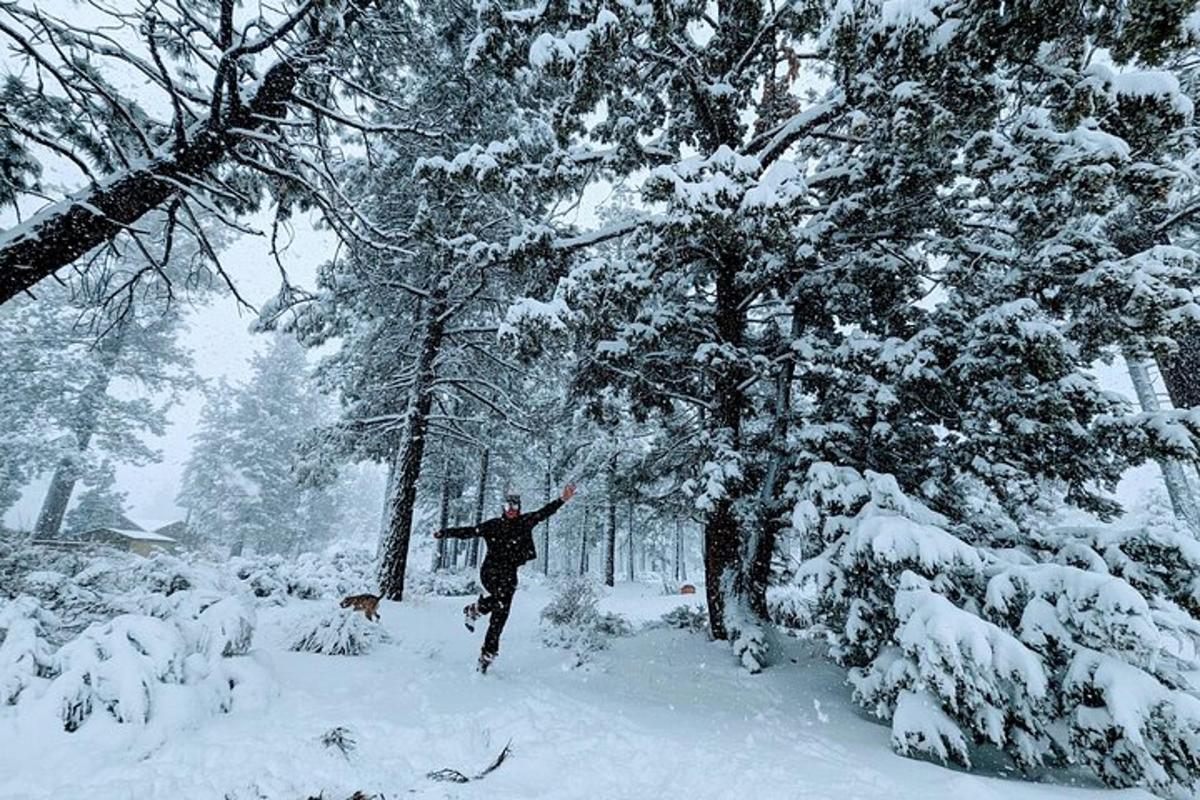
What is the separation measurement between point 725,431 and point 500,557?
10.6ft

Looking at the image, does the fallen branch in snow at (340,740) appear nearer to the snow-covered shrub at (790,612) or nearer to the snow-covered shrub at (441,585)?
the snow-covered shrub at (790,612)

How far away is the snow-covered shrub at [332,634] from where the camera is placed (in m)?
5.53

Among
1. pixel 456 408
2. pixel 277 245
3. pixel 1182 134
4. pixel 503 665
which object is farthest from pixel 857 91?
pixel 456 408

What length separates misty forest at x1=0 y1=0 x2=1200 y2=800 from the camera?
11.3 ft

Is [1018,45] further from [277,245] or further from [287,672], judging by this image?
[287,672]

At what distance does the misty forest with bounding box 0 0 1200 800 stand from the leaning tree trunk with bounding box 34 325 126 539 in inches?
694

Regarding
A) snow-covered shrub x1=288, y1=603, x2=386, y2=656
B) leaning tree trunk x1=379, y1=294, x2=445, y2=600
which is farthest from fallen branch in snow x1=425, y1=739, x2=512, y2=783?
leaning tree trunk x1=379, y1=294, x2=445, y2=600

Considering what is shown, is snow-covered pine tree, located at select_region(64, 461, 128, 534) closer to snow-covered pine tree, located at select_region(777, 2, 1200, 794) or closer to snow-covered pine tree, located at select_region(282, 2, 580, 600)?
snow-covered pine tree, located at select_region(282, 2, 580, 600)

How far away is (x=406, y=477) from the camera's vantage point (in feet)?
32.8

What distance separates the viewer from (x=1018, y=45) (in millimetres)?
4129

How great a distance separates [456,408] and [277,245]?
25.4ft

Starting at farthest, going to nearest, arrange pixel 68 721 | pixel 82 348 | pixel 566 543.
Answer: pixel 566 543 → pixel 82 348 → pixel 68 721

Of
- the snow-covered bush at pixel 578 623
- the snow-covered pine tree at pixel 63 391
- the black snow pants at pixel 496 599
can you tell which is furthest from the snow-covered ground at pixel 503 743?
the snow-covered pine tree at pixel 63 391

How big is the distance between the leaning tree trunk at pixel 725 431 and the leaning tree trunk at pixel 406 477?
18.1ft
